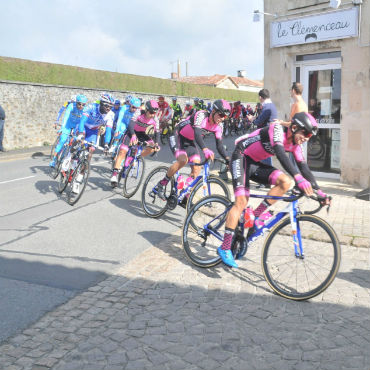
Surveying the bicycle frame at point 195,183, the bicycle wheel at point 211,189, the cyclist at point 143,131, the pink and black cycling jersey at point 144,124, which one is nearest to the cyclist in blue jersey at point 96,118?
the cyclist at point 143,131

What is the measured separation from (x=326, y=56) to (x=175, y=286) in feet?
26.7

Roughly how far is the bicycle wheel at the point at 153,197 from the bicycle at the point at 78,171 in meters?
1.34

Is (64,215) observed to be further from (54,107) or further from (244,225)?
(54,107)

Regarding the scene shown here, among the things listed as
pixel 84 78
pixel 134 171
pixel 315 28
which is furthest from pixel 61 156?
pixel 84 78

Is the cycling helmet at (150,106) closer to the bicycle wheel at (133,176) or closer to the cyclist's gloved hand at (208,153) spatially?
the bicycle wheel at (133,176)

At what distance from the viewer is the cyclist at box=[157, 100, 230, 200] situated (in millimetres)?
6391

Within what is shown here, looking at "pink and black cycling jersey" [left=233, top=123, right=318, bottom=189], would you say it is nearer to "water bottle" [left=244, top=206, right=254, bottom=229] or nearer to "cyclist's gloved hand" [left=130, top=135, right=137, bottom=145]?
"water bottle" [left=244, top=206, right=254, bottom=229]

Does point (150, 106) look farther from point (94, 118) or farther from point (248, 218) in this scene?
point (248, 218)

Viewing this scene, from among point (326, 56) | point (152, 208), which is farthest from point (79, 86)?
point (152, 208)

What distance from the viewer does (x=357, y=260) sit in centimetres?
569

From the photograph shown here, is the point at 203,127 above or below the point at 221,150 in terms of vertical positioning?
above

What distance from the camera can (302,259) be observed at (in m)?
4.66

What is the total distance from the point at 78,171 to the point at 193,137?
2.50m

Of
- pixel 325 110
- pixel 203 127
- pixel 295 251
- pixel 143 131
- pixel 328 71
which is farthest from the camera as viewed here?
pixel 325 110
